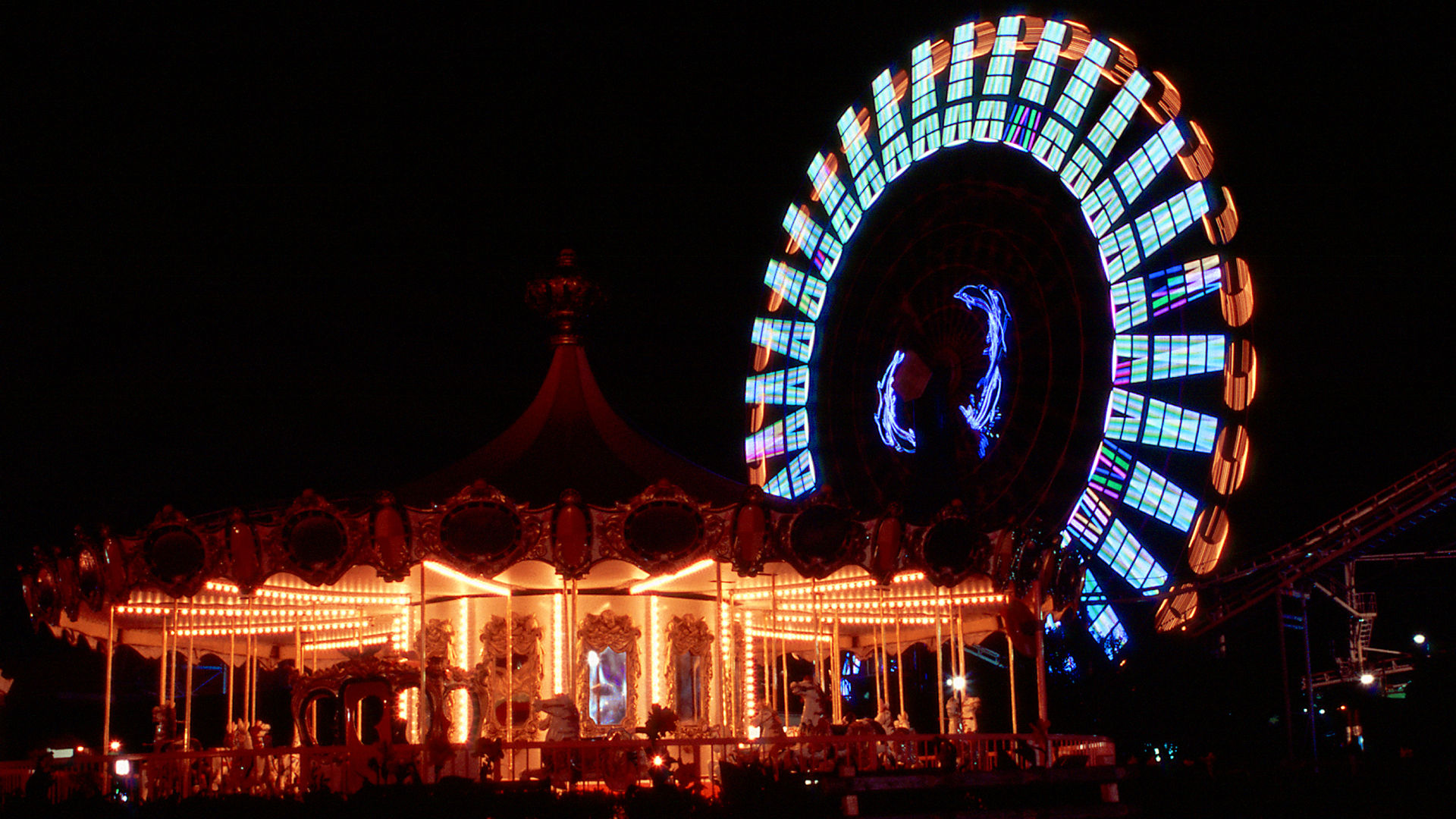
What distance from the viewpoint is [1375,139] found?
24344 mm

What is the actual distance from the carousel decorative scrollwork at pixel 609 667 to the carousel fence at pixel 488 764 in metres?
2.35

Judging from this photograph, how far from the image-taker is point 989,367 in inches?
1061

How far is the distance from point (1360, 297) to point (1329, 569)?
4.88m

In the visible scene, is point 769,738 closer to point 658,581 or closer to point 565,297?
point 658,581

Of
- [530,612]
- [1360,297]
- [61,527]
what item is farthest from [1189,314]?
[61,527]

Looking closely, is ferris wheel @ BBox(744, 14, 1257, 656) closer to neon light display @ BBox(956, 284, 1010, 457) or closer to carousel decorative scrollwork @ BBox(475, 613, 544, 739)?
neon light display @ BBox(956, 284, 1010, 457)

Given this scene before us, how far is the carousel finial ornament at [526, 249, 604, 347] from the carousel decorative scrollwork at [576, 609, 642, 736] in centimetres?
377

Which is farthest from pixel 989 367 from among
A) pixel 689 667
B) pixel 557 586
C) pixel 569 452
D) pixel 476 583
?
pixel 476 583

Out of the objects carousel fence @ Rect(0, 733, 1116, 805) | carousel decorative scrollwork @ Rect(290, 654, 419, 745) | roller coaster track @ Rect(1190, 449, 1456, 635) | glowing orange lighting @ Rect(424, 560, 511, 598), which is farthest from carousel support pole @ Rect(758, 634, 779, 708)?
roller coaster track @ Rect(1190, 449, 1456, 635)

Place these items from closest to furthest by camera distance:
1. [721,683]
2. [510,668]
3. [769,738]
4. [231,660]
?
[769,738] < [510,668] < [721,683] < [231,660]

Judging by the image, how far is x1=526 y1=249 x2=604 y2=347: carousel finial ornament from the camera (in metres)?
17.7

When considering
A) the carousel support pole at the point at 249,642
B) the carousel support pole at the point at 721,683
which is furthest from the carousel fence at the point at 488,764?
the carousel support pole at the point at 249,642

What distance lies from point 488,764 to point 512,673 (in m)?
3.53

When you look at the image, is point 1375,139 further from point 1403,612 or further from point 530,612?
point 530,612
